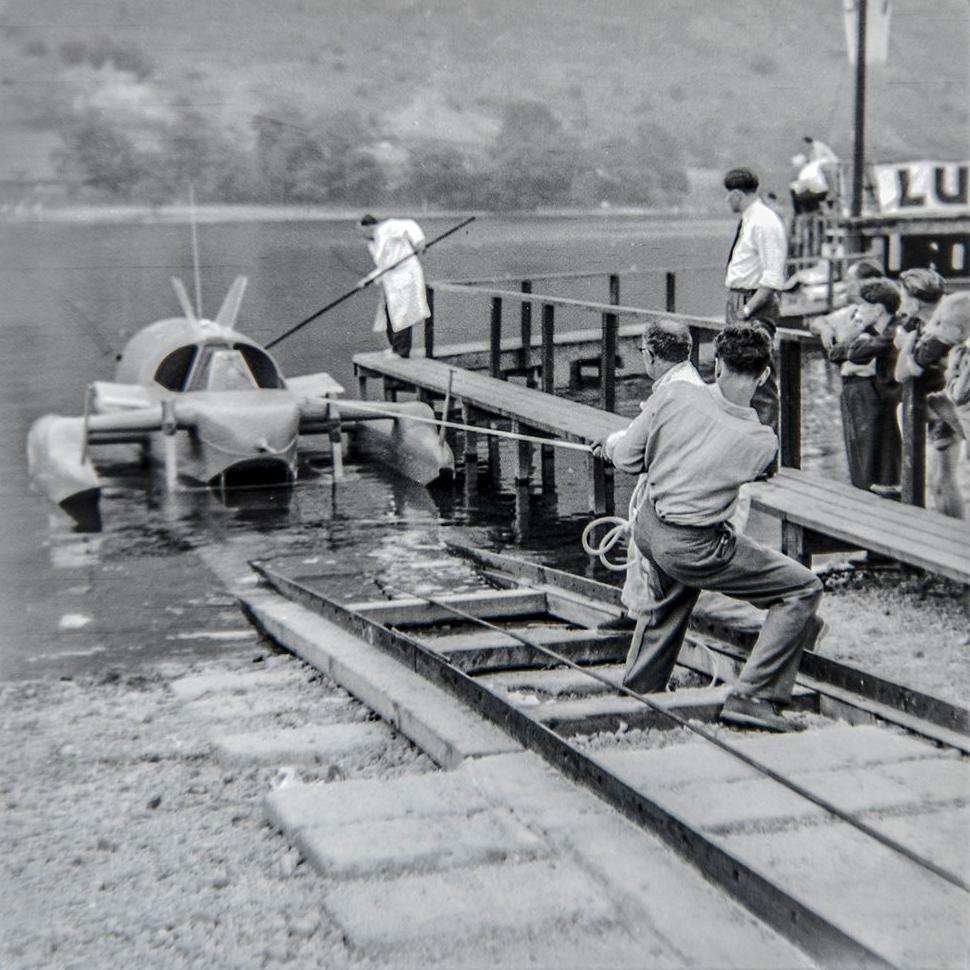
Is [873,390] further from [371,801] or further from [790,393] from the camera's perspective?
[371,801]

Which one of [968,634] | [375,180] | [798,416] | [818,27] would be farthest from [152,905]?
[818,27]

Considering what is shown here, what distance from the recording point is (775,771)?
13.9ft

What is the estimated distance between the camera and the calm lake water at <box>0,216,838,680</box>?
907 centimetres

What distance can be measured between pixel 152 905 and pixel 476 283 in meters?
13.4

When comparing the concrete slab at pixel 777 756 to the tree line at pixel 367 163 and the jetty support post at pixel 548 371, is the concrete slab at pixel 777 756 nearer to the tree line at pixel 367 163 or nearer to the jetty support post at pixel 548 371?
the tree line at pixel 367 163

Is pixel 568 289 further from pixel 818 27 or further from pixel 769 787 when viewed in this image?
pixel 769 787

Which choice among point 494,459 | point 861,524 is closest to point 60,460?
point 494,459

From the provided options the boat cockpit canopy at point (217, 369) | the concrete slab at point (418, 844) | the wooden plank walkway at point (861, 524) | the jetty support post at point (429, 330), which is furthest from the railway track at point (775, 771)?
the jetty support post at point (429, 330)

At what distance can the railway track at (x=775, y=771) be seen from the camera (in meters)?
3.47

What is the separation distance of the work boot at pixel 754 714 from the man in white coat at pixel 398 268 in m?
10.1

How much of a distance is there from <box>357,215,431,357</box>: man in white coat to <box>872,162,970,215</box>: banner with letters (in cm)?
906

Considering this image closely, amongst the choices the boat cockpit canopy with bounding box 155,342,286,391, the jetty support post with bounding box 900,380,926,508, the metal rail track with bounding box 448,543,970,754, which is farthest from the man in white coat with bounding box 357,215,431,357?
the metal rail track with bounding box 448,543,970,754

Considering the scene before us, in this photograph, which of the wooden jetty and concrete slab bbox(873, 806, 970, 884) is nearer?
concrete slab bbox(873, 806, 970, 884)

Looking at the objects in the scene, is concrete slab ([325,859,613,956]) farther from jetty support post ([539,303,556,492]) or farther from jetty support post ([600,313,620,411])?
jetty support post ([539,303,556,492])
